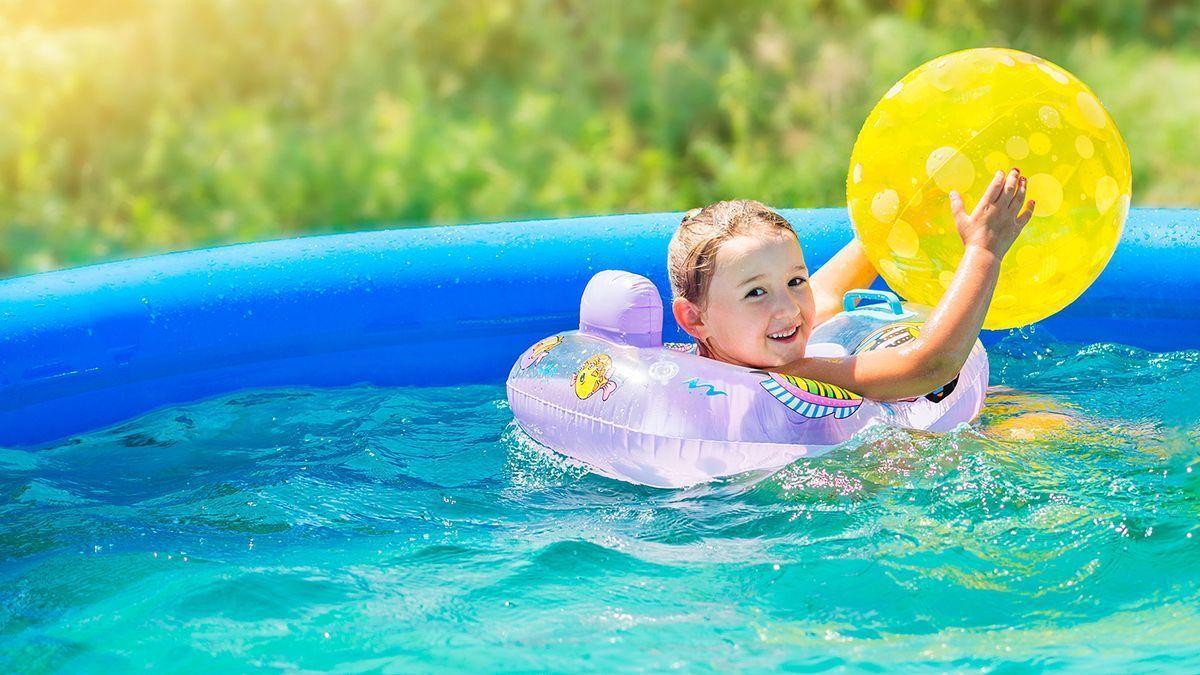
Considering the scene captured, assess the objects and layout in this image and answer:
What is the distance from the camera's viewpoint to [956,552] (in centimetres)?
284

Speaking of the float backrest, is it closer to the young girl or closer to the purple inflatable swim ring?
the purple inflatable swim ring

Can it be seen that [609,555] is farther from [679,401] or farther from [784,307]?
[784,307]

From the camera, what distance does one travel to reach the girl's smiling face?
3.17m

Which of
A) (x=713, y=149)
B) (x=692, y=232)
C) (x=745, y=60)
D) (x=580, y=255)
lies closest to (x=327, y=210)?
(x=713, y=149)

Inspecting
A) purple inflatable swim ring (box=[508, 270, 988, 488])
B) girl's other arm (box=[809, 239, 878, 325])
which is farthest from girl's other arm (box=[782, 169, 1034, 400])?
girl's other arm (box=[809, 239, 878, 325])

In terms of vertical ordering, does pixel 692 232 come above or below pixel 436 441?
above

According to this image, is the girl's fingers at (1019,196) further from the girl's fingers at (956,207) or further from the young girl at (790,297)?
the girl's fingers at (956,207)

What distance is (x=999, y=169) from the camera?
10.3ft

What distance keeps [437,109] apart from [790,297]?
→ 508cm

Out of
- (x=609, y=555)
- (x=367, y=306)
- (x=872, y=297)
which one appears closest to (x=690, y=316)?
(x=872, y=297)

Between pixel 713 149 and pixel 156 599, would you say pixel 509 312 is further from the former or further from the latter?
pixel 713 149

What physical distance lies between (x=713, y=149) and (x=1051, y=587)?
4871 millimetres

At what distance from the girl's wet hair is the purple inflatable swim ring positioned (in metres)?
0.16

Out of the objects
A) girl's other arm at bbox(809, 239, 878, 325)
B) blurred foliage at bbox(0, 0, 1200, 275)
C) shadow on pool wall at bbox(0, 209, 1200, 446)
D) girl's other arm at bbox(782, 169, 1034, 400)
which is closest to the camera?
girl's other arm at bbox(782, 169, 1034, 400)
